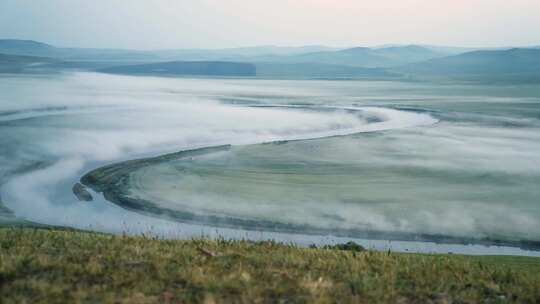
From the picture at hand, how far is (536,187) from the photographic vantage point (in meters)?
44.9

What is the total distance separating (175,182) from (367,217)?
15.9m

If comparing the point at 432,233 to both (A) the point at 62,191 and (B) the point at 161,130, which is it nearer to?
(A) the point at 62,191

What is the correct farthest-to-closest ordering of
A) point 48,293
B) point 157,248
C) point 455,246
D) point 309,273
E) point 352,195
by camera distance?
point 352,195, point 455,246, point 157,248, point 309,273, point 48,293

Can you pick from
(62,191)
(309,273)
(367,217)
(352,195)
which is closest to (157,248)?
(309,273)

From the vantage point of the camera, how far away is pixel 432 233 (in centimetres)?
3478

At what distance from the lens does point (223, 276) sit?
10.0 metres

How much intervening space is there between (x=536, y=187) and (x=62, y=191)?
112 ft

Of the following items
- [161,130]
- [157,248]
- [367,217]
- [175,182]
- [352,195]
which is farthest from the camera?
[161,130]

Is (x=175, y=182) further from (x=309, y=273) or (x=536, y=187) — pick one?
(x=309, y=273)

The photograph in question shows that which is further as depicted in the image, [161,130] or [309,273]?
[161,130]

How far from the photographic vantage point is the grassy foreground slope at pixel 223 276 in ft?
29.7

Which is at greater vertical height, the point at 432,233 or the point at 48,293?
the point at 48,293

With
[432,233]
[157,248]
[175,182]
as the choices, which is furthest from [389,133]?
[157,248]

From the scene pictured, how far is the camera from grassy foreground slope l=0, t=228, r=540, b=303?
905 centimetres
